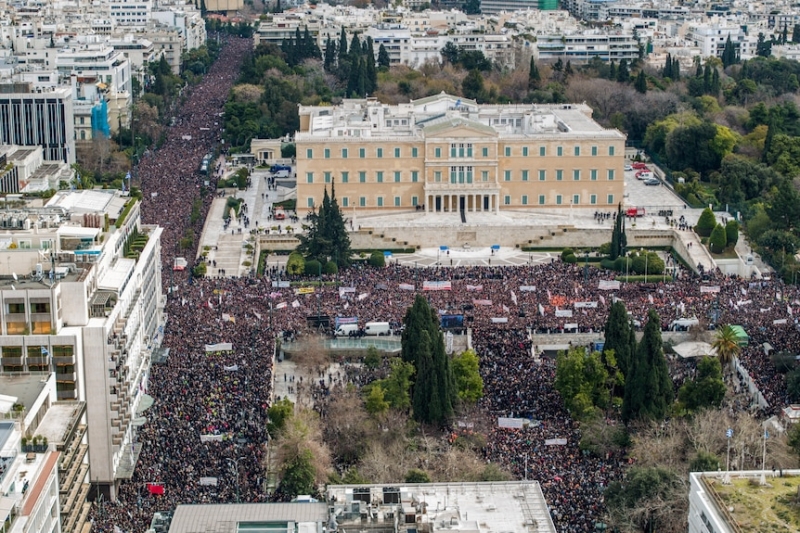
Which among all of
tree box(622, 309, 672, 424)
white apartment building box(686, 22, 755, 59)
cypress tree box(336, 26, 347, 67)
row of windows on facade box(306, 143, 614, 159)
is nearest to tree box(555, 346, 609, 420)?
tree box(622, 309, 672, 424)

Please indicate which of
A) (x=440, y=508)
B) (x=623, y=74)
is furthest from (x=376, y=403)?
(x=623, y=74)

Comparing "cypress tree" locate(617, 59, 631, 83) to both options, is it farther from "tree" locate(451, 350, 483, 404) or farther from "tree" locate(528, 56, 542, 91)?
"tree" locate(451, 350, 483, 404)

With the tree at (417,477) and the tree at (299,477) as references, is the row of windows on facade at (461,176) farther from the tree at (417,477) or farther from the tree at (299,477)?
the tree at (417,477)

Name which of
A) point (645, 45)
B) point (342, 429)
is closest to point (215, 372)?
point (342, 429)

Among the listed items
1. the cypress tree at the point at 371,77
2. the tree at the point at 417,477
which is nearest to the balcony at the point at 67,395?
the tree at the point at 417,477

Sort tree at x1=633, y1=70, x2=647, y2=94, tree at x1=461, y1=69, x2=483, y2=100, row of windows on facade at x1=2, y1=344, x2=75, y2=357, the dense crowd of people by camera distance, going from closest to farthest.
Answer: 1. row of windows on facade at x1=2, y1=344, x2=75, y2=357
2. the dense crowd of people
3. tree at x1=633, y1=70, x2=647, y2=94
4. tree at x1=461, y1=69, x2=483, y2=100

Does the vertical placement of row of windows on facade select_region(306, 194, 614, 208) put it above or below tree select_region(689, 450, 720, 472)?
below

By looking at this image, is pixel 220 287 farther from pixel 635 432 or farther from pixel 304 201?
pixel 635 432
